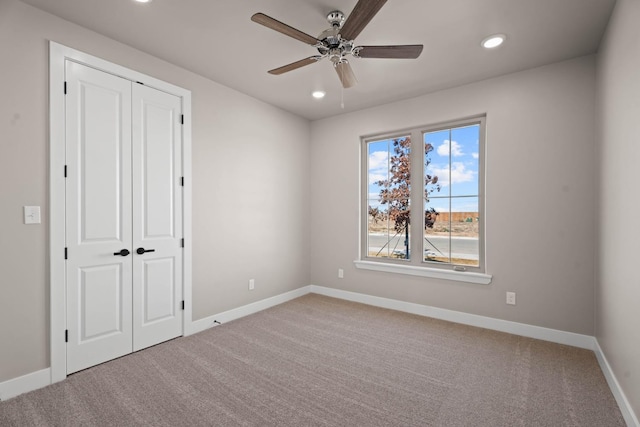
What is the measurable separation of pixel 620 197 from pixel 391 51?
1857mm

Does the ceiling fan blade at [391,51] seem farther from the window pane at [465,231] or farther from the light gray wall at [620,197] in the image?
the window pane at [465,231]

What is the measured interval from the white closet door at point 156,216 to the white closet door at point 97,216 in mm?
82

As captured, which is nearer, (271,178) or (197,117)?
(197,117)

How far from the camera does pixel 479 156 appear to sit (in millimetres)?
3559

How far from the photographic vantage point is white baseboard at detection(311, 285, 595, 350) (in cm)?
297

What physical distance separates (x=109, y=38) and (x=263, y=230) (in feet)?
8.25

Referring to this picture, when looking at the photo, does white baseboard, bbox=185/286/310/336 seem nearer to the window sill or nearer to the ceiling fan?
the window sill

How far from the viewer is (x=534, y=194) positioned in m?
3.16

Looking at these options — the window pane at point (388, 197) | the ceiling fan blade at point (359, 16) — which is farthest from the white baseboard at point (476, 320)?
the ceiling fan blade at point (359, 16)

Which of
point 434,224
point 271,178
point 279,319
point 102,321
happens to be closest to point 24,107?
point 102,321

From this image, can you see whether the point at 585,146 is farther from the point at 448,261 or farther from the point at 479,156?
the point at 448,261

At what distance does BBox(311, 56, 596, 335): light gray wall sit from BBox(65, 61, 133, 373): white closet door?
312 cm

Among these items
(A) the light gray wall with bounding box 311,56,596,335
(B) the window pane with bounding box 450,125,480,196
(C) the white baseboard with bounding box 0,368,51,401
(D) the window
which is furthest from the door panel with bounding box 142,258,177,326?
(B) the window pane with bounding box 450,125,480,196

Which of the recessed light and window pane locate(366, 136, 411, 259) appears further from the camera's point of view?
window pane locate(366, 136, 411, 259)
